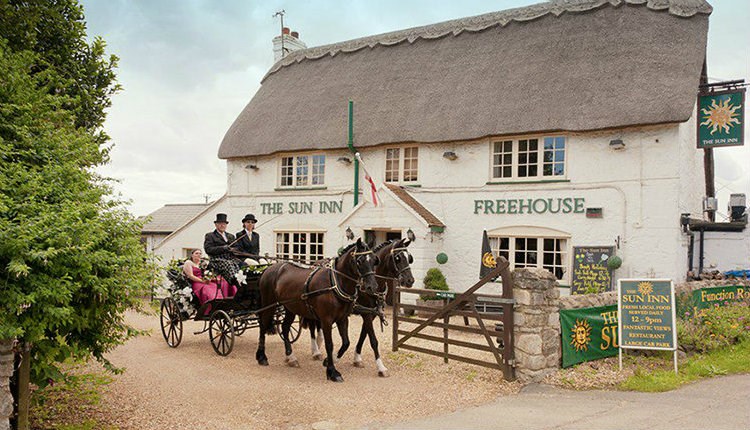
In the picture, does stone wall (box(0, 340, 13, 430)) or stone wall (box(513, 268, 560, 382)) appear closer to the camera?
stone wall (box(0, 340, 13, 430))

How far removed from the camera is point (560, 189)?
1415 cm

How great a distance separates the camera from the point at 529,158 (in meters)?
14.7

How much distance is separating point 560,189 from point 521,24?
575 centimetres

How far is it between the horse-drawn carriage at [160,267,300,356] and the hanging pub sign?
1107 cm

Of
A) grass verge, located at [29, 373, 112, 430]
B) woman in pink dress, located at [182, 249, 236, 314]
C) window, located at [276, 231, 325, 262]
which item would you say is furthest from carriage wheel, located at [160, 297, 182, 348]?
window, located at [276, 231, 325, 262]

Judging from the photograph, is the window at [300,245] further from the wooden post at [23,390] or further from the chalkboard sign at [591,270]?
the wooden post at [23,390]

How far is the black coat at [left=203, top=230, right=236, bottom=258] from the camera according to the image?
1001 cm

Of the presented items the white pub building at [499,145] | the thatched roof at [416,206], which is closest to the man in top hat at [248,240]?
the white pub building at [499,145]

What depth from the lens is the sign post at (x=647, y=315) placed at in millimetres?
8703

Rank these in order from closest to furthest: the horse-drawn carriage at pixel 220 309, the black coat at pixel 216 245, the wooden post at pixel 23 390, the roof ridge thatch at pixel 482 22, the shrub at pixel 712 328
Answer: the wooden post at pixel 23 390
the horse-drawn carriage at pixel 220 309
the shrub at pixel 712 328
the black coat at pixel 216 245
the roof ridge thatch at pixel 482 22

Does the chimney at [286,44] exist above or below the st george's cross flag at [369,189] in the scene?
above

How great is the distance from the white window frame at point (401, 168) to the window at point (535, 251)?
3119 mm

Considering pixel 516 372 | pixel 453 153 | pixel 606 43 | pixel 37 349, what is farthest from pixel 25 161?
pixel 606 43

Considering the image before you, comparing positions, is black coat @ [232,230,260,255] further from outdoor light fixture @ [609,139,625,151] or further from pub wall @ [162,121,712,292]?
outdoor light fixture @ [609,139,625,151]
